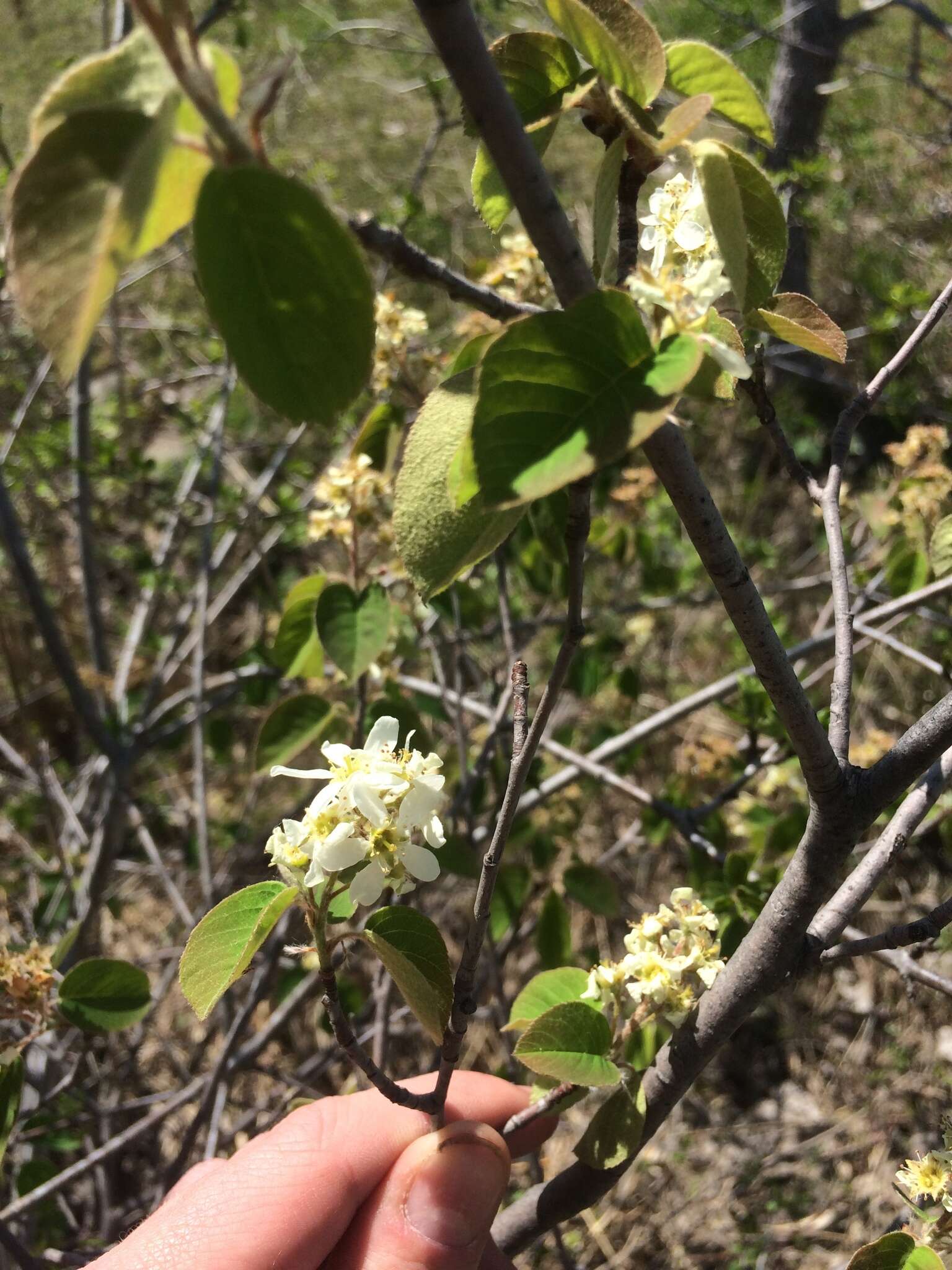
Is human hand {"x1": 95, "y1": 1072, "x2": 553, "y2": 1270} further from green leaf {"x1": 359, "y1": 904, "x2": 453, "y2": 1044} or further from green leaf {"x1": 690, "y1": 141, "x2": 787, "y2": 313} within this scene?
green leaf {"x1": 690, "y1": 141, "x2": 787, "y2": 313}

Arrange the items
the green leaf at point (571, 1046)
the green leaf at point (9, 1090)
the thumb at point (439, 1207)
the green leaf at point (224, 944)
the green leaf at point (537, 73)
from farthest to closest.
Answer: the green leaf at point (9, 1090) < the thumb at point (439, 1207) < the green leaf at point (571, 1046) < the green leaf at point (224, 944) < the green leaf at point (537, 73)

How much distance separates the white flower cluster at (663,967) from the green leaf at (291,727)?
0.62 meters

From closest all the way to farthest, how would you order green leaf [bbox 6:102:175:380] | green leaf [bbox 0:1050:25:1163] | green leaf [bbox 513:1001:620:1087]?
green leaf [bbox 6:102:175:380]
green leaf [bbox 513:1001:620:1087]
green leaf [bbox 0:1050:25:1163]

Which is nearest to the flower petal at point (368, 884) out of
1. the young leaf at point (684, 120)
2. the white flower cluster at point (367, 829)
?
the white flower cluster at point (367, 829)

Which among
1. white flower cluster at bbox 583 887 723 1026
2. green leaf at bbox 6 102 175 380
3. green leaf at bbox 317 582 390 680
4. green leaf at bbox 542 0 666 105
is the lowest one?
white flower cluster at bbox 583 887 723 1026

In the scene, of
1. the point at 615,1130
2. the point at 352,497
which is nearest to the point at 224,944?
the point at 615,1130

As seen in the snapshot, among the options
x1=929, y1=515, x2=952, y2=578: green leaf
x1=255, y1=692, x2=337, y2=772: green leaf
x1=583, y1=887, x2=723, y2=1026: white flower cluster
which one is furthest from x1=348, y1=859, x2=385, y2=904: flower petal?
x1=929, y1=515, x2=952, y2=578: green leaf

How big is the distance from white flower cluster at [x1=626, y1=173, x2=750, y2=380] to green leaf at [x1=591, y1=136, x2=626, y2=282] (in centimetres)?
3

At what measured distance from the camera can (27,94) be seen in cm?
465

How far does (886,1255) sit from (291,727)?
1025 millimetres

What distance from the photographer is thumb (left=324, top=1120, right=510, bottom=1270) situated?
0.99m

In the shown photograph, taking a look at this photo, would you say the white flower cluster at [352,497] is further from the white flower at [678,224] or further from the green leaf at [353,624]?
the white flower at [678,224]

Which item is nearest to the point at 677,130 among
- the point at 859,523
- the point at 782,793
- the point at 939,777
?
the point at 939,777

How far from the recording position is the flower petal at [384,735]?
90 centimetres
